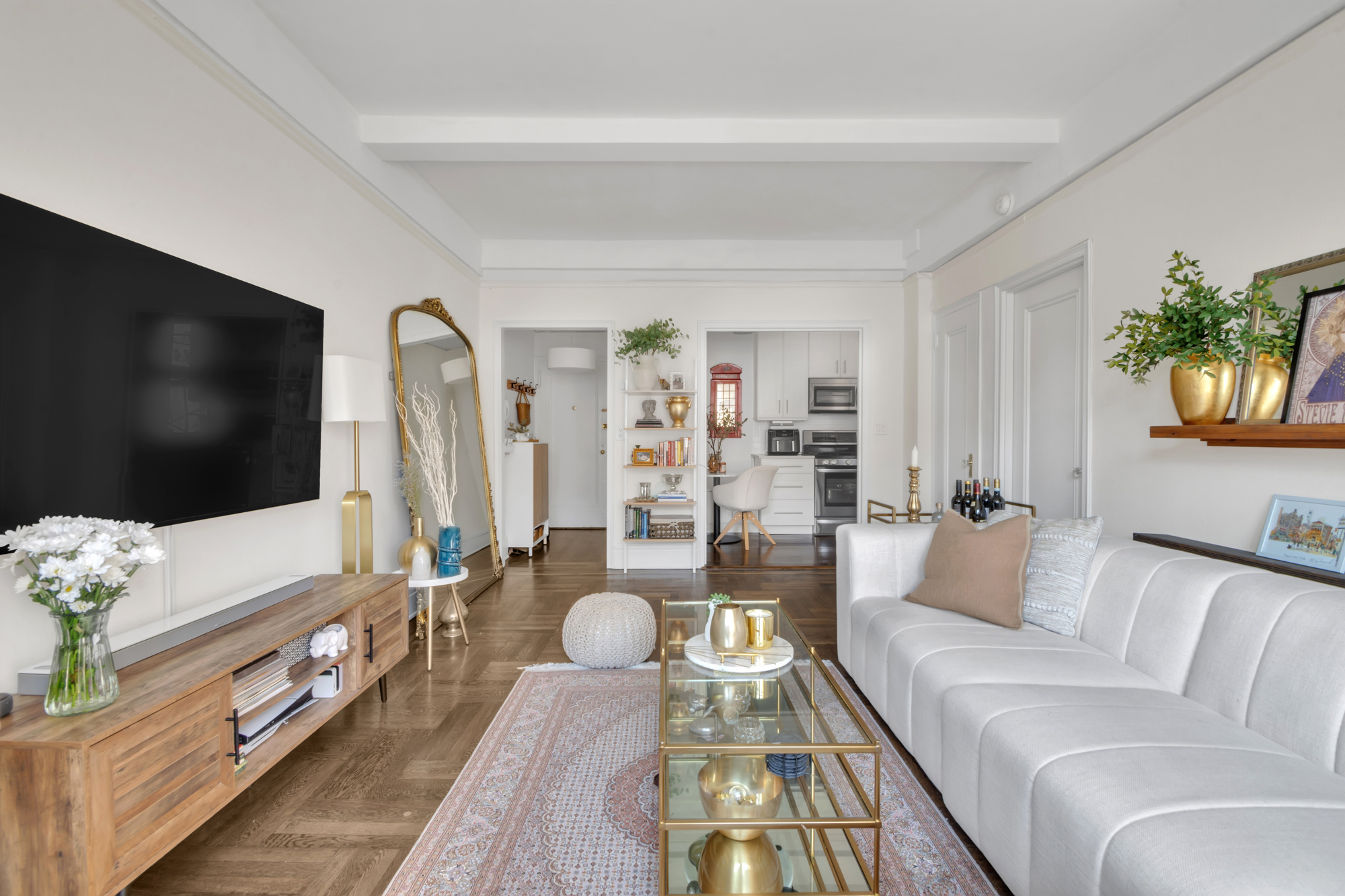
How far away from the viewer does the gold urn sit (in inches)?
201

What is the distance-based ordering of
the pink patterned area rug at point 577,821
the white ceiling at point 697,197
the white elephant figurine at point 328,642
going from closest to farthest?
the pink patterned area rug at point 577,821 → the white elephant figurine at point 328,642 → the white ceiling at point 697,197

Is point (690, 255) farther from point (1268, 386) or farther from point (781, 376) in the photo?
point (1268, 386)

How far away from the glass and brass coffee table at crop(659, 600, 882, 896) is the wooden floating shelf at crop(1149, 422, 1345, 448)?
1.59 m

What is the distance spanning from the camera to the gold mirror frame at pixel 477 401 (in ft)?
11.7

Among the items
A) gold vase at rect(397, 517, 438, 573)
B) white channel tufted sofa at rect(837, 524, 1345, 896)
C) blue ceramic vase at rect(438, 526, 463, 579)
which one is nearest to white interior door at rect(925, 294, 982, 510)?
white channel tufted sofa at rect(837, 524, 1345, 896)

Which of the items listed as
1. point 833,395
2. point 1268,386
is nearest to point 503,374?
point 833,395

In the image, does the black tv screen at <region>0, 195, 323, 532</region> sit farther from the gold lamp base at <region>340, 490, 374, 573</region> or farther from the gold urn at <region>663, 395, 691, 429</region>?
the gold urn at <region>663, 395, 691, 429</region>

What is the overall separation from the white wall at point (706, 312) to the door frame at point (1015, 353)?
141cm

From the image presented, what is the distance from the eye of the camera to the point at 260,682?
1801 millimetres

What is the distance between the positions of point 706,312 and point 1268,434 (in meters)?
3.89

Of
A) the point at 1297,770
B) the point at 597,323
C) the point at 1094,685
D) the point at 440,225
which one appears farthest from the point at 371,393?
the point at 1297,770

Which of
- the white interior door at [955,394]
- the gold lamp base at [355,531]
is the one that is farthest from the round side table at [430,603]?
the white interior door at [955,394]

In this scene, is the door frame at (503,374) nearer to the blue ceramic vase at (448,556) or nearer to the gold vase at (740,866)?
the blue ceramic vase at (448,556)

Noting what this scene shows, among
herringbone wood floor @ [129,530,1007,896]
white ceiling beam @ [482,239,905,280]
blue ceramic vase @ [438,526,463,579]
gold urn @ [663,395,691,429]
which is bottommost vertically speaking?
herringbone wood floor @ [129,530,1007,896]
